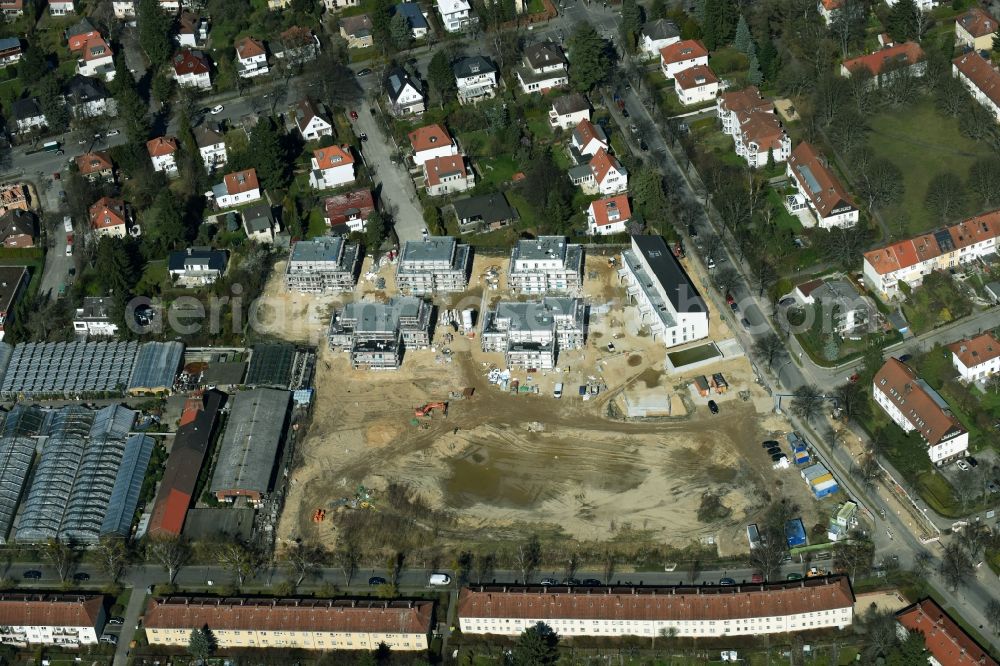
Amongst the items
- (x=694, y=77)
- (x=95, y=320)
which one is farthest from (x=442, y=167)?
(x=95, y=320)

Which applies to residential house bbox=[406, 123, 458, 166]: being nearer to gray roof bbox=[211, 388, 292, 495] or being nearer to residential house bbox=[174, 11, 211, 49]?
gray roof bbox=[211, 388, 292, 495]

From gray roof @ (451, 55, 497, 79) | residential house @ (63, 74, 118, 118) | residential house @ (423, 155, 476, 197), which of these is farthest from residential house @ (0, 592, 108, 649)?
gray roof @ (451, 55, 497, 79)

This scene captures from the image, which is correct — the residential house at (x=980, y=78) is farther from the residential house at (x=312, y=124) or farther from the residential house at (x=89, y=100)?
the residential house at (x=89, y=100)

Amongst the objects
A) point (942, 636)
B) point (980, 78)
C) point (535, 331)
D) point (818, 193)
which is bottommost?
point (942, 636)

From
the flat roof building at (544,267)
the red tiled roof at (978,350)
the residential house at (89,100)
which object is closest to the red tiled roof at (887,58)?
the flat roof building at (544,267)

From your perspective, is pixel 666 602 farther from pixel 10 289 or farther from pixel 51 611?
pixel 10 289
